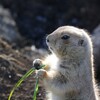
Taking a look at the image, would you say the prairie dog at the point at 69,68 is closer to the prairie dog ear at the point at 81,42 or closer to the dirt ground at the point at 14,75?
the prairie dog ear at the point at 81,42

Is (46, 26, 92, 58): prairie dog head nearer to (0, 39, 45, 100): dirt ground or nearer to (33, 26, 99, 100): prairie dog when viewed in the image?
(33, 26, 99, 100): prairie dog

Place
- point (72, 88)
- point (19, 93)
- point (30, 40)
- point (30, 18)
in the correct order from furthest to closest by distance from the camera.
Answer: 1. point (30, 18)
2. point (30, 40)
3. point (19, 93)
4. point (72, 88)

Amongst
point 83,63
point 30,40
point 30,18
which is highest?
point 30,18

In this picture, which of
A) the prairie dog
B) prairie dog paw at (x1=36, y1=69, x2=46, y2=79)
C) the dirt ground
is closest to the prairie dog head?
the prairie dog

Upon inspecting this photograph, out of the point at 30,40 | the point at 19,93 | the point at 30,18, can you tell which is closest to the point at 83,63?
the point at 19,93

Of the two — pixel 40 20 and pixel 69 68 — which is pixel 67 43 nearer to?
pixel 69 68

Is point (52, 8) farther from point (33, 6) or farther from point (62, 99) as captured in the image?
point (62, 99)

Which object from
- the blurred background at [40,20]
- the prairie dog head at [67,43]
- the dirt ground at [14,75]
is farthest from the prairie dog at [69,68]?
the blurred background at [40,20]
